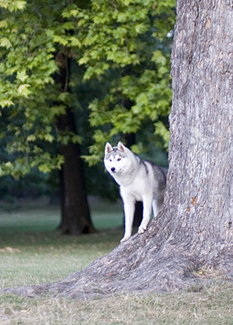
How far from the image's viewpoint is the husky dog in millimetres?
12000

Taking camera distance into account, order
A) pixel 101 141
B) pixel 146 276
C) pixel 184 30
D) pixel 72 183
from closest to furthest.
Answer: pixel 146 276
pixel 184 30
pixel 101 141
pixel 72 183

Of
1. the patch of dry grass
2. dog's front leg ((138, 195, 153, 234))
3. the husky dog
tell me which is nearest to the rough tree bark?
the patch of dry grass

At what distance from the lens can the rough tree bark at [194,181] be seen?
29.7ft

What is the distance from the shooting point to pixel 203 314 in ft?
25.9

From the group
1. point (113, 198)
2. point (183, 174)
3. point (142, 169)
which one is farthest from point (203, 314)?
point (113, 198)

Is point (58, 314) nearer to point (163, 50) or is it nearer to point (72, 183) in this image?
point (163, 50)

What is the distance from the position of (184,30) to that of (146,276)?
10.6 feet

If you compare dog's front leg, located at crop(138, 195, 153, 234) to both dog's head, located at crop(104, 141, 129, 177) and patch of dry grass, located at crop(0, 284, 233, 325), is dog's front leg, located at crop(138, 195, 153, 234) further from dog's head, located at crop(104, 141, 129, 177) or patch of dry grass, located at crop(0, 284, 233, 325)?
patch of dry grass, located at crop(0, 284, 233, 325)

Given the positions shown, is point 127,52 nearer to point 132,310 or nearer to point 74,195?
point 74,195

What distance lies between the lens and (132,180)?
12047 millimetres

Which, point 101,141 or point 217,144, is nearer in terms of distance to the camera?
point 217,144

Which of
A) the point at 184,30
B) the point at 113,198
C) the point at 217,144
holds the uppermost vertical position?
the point at 184,30

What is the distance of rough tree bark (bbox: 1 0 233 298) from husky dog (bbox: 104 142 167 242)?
2086 mm

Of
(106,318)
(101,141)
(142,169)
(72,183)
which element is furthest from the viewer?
(72,183)
